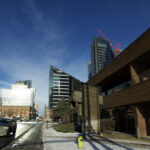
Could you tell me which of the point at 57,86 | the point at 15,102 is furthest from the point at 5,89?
the point at 57,86

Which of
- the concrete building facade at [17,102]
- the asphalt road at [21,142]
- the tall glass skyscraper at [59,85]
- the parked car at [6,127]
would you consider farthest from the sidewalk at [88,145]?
the concrete building facade at [17,102]

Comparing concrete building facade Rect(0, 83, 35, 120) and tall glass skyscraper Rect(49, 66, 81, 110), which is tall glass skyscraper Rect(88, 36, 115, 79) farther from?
concrete building facade Rect(0, 83, 35, 120)

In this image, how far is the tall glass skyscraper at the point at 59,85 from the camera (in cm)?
11406

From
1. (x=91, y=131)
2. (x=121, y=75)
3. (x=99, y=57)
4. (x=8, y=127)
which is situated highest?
(x=99, y=57)

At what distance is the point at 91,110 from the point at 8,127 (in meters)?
9.54

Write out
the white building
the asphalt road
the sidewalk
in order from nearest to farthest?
the sidewalk → the asphalt road → the white building

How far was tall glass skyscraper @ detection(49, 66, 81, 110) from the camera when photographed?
11406 cm

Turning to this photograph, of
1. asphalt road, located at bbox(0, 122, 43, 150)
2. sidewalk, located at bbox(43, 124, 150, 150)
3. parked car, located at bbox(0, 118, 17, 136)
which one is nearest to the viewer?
sidewalk, located at bbox(43, 124, 150, 150)

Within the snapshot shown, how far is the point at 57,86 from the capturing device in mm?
115812

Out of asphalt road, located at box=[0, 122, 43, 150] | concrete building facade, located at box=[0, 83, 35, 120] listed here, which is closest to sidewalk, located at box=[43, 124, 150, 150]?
asphalt road, located at box=[0, 122, 43, 150]

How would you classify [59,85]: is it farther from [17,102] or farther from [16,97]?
[16,97]

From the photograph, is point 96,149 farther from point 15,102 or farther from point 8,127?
point 15,102

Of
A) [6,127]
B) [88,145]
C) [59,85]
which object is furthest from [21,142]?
[59,85]

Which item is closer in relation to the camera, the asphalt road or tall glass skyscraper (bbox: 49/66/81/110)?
the asphalt road
